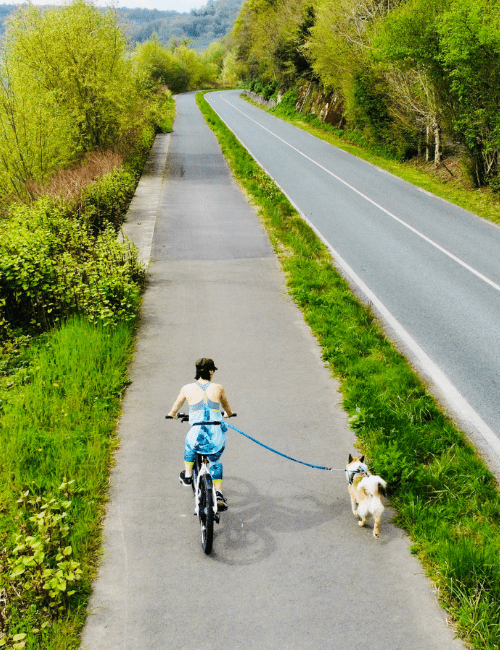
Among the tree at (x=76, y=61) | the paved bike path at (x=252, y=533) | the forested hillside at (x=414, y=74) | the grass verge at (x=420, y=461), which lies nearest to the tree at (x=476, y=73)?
the forested hillside at (x=414, y=74)

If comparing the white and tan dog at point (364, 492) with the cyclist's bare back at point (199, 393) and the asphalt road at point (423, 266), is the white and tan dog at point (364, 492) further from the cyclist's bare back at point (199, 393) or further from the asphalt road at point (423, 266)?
the asphalt road at point (423, 266)

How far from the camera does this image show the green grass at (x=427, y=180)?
17.8 metres

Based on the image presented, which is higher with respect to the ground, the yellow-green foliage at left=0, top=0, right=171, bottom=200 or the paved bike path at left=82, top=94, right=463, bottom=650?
the yellow-green foliage at left=0, top=0, right=171, bottom=200

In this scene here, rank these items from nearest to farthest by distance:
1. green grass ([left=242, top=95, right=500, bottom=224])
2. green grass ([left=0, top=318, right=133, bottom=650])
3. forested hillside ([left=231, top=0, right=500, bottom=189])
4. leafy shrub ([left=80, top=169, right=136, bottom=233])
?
green grass ([left=0, top=318, right=133, bottom=650]) → leafy shrub ([left=80, top=169, right=136, bottom=233]) → forested hillside ([left=231, top=0, right=500, bottom=189]) → green grass ([left=242, top=95, right=500, bottom=224])

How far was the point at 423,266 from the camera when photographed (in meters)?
12.5

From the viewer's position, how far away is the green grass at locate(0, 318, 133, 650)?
13.5 feet

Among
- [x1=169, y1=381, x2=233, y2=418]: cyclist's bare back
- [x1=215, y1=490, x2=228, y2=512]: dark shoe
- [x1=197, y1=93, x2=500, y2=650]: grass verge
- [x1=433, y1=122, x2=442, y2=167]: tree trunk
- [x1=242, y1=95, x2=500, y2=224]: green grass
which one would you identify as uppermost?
[x1=433, y1=122, x2=442, y2=167]: tree trunk

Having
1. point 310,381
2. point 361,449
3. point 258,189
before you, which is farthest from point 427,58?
point 361,449

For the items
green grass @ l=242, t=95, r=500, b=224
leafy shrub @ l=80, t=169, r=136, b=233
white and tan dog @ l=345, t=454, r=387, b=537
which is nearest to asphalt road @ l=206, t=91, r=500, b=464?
green grass @ l=242, t=95, r=500, b=224

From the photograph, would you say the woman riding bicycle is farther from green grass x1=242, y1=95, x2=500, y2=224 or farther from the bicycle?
green grass x1=242, y1=95, x2=500, y2=224

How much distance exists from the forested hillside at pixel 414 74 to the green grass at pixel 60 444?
14.6 meters

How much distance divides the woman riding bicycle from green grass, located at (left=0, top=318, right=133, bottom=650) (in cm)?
114

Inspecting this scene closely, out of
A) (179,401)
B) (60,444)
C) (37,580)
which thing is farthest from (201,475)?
(60,444)

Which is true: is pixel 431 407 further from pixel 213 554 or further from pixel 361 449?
pixel 213 554
